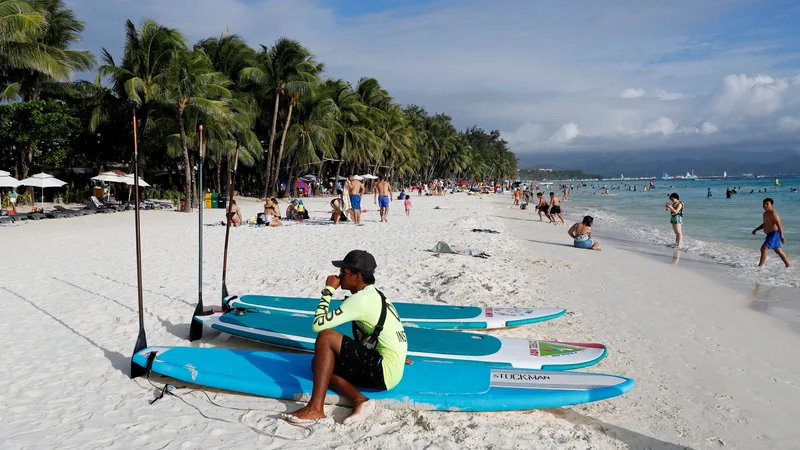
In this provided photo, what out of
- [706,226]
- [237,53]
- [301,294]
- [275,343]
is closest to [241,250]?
[301,294]

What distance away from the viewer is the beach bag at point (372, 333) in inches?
136

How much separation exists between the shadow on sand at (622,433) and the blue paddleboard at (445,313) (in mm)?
1748

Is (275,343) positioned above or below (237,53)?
below

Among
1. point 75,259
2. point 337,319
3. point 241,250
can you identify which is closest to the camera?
point 337,319

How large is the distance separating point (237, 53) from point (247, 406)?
2922 cm

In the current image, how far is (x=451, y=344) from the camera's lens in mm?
4668

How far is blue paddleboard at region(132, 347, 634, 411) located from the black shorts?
11 cm

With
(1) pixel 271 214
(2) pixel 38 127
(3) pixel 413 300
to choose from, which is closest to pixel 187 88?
(2) pixel 38 127

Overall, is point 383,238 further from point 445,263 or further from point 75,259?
point 75,259

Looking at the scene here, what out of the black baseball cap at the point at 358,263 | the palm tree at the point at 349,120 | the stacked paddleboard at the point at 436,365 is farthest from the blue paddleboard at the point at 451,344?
the palm tree at the point at 349,120

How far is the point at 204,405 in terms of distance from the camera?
388 centimetres

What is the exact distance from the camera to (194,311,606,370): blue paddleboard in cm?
432

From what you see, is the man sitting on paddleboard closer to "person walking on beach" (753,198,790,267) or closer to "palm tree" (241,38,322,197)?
"person walking on beach" (753,198,790,267)

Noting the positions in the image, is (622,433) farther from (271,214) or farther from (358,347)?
(271,214)
